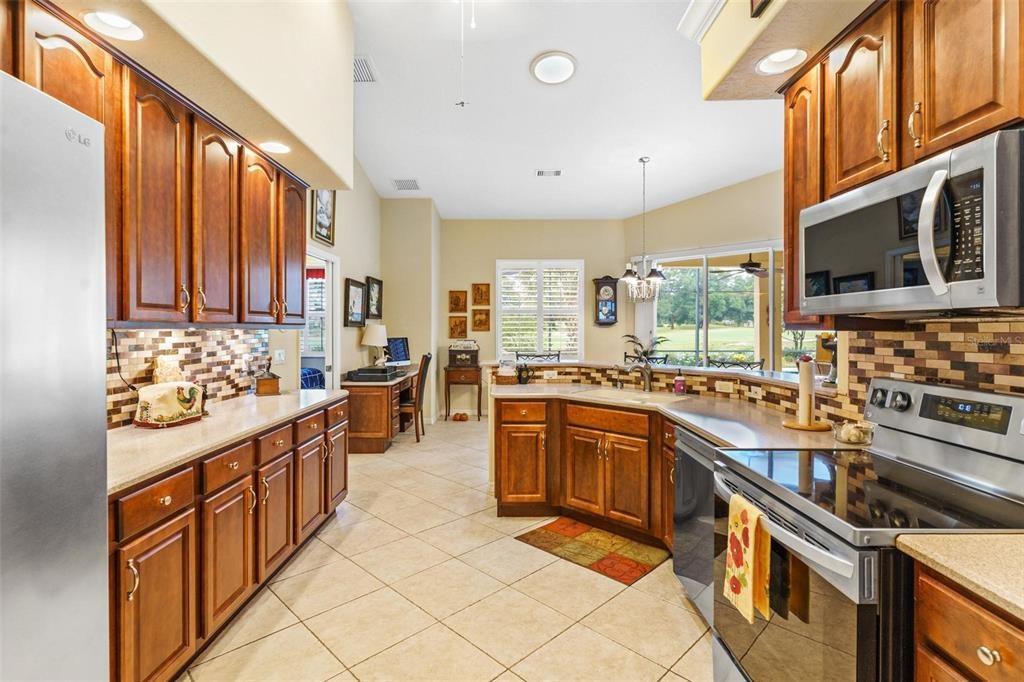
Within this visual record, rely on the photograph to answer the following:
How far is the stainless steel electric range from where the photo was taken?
1.09 meters

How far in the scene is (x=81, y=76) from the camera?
156 centimetres

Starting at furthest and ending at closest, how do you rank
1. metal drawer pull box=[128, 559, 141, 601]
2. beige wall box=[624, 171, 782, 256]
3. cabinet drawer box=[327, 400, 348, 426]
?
beige wall box=[624, 171, 782, 256], cabinet drawer box=[327, 400, 348, 426], metal drawer pull box=[128, 559, 141, 601]

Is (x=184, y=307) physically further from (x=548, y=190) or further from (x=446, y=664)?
(x=548, y=190)

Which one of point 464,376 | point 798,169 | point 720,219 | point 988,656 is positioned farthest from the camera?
point 464,376

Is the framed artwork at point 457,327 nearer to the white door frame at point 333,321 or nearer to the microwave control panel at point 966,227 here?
the white door frame at point 333,321

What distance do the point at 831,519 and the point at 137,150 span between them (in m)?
2.59

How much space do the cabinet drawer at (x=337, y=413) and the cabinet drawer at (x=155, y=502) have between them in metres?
1.31

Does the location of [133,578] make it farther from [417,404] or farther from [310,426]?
[417,404]

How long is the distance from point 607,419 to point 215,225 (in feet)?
7.86

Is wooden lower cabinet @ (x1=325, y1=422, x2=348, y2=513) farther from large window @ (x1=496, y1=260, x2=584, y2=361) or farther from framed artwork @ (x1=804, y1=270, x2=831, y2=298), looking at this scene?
large window @ (x1=496, y1=260, x2=584, y2=361)

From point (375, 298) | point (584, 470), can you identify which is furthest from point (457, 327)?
point (584, 470)

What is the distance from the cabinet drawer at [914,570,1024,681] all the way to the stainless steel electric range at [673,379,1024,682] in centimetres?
5

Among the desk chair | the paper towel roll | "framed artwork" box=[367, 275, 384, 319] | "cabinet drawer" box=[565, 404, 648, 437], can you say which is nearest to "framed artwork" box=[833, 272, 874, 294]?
the paper towel roll

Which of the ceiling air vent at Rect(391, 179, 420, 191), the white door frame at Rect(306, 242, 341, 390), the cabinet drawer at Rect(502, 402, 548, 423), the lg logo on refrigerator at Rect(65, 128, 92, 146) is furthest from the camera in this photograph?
the ceiling air vent at Rect(391, 179, 420, 191)
